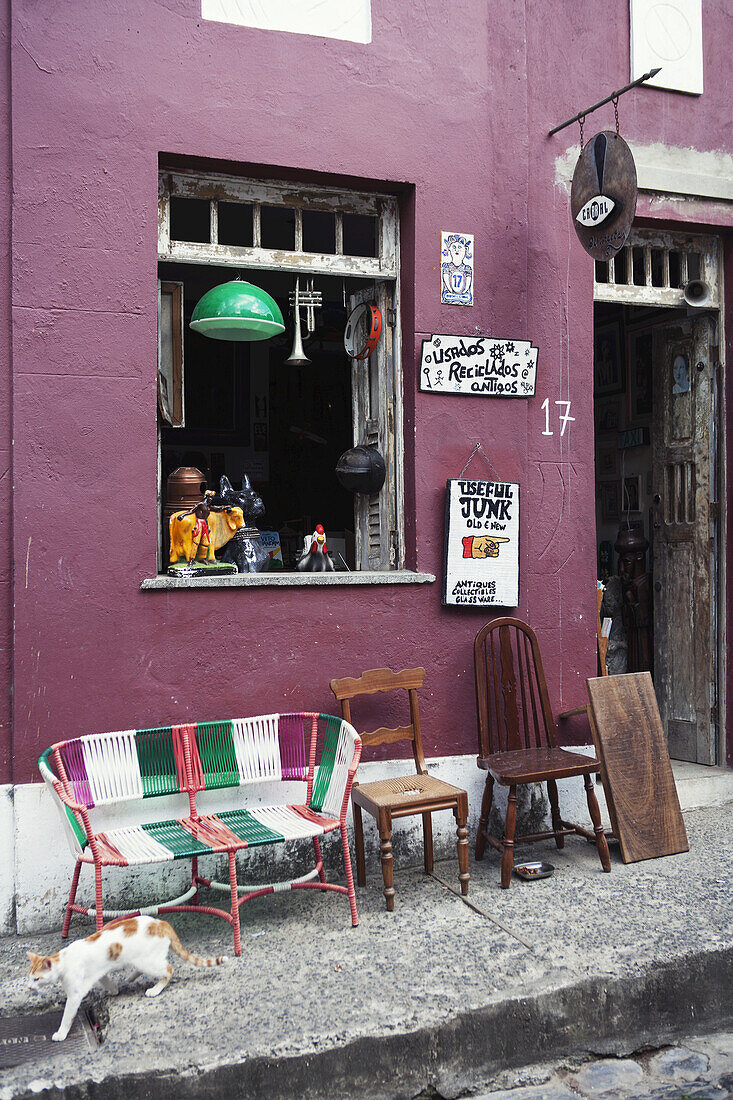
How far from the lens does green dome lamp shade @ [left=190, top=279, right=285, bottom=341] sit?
14.6 ft

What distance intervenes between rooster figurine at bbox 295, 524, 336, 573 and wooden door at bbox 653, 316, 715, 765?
8.65ft

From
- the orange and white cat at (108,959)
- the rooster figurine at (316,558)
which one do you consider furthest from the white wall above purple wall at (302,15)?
the orange and white cat at (108,959)

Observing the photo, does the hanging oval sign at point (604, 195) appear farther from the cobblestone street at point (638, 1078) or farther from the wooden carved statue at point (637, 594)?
the cobblestone street at point (638, 1078)

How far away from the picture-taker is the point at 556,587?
17.0ft

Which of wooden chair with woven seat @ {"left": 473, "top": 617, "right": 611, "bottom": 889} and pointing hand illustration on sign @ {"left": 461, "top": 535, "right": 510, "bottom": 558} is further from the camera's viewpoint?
pointing hand illustration on sign @ {"left": 461, "top": 535, "right": 510, "bottom": 558}

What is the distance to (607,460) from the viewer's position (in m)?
7.81

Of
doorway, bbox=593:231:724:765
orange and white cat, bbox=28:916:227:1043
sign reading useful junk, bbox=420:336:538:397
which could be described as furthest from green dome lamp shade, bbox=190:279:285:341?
orange and white cat, bbox=28:916:227:1043

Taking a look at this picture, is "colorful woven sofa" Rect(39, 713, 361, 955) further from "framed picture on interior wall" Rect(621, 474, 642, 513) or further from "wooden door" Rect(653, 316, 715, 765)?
"framed picture on interior wall" Rect(621, 474, 642, 513)

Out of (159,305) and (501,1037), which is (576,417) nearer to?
(159,305)

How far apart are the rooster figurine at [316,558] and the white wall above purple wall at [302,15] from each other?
2.61 metres

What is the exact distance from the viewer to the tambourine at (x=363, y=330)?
504cm

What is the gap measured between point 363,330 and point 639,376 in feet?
10.3

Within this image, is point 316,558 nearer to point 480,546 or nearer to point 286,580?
point 286,580

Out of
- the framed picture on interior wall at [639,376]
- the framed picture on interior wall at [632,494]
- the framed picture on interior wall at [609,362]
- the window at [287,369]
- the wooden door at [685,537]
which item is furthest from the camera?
the framed picture on interior wall at [609,362]
